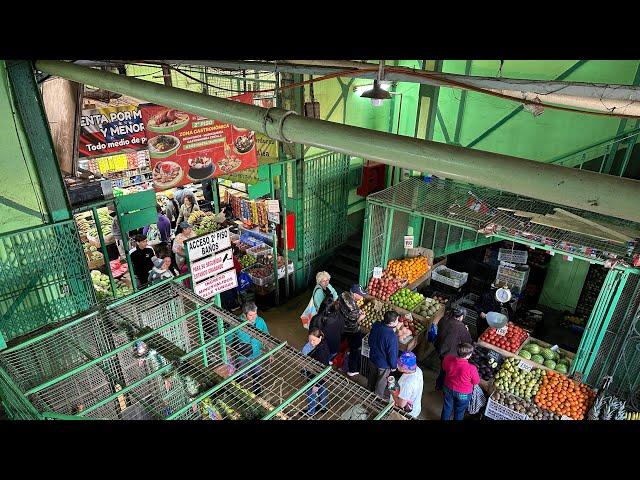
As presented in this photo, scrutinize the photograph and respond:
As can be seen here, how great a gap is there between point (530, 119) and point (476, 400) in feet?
20.2

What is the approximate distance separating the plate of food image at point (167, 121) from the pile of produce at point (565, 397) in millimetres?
6909

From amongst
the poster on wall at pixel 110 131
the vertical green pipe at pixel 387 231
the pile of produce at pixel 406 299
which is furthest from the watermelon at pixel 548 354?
the poster on wall at pixel 110 131

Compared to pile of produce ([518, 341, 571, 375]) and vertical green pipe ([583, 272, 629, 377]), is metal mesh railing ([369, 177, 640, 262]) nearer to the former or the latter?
vertical green pipe ([583, 272, 629, 377])

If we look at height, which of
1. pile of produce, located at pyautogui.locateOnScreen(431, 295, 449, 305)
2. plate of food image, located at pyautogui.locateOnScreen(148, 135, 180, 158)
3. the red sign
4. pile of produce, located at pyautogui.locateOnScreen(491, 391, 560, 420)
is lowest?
pile of produce, located at pyautogui.locateOnScreen(491, 391, 560, 420)


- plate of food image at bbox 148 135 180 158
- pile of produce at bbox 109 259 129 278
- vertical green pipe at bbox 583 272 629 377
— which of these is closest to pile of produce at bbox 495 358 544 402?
vertical green pipe at bbox 583 272 629 377

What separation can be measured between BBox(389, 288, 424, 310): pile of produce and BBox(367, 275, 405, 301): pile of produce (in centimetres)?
11

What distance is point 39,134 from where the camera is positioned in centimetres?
551

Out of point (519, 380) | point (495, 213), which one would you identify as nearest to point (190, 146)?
point (495, 213)

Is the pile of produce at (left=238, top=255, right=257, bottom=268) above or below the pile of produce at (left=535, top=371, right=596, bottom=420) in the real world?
below

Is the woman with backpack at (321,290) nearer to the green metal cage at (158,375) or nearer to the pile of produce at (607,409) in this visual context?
the green metal cage at (158,375)

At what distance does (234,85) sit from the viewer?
9.73 metres

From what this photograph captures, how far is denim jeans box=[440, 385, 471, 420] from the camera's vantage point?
5.91 m

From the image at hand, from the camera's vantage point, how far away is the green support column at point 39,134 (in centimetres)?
521

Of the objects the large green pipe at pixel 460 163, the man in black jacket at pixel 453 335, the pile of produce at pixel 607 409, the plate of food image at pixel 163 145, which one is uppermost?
the large green pipe at pixel 460 163
